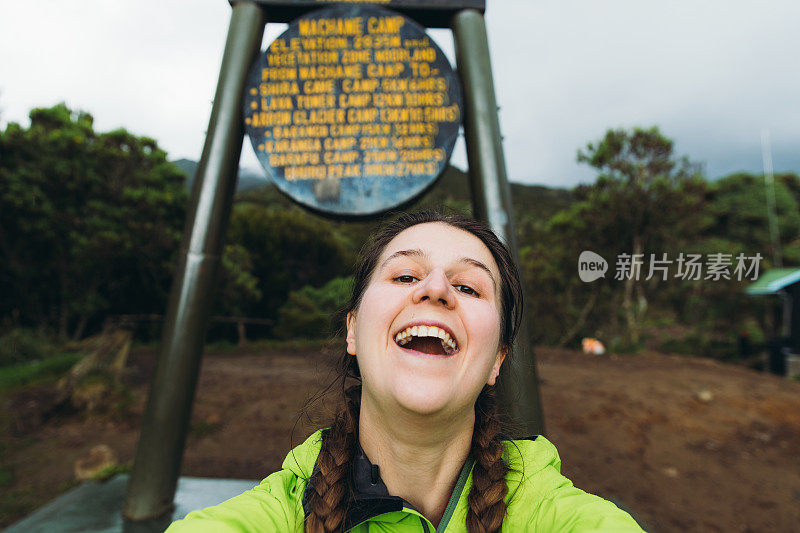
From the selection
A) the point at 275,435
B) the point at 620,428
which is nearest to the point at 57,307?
the point at 275,435

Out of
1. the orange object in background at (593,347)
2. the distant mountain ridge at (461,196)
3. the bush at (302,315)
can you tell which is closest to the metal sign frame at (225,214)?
the distant mountain ridge at (461,196)

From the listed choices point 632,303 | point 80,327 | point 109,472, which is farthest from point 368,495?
point 632,303

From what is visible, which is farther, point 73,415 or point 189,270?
point 73,415

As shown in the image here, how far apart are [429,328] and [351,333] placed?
37cm

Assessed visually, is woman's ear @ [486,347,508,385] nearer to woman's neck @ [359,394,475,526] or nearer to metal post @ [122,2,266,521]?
woman's neck @ [359,394,475,526]

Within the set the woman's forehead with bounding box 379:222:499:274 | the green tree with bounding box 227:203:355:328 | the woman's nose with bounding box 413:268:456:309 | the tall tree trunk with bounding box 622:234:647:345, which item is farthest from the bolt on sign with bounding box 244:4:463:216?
the tall tree trunk with bounding box 622:234:647:345

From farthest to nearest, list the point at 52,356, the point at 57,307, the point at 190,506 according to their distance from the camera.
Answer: the point at 57,307
the point at 52,356
the point at 190,506

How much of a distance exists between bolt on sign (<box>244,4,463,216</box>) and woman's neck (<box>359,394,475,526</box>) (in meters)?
1.63

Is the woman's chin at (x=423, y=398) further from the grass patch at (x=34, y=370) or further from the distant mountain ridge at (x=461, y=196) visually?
the distant mountain ridge at (x=461, y=196)

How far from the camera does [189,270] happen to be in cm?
250

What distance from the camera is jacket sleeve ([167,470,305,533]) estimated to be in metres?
0.86

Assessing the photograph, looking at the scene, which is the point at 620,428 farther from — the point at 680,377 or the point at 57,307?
the point at 57,307

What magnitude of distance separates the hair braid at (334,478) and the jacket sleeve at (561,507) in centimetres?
44

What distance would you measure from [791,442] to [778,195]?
13.2 meters
